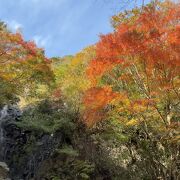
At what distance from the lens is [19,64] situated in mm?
16641

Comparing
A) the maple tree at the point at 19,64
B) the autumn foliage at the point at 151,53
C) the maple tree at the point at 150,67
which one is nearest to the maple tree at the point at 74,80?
the maple tree at the point at 19,64

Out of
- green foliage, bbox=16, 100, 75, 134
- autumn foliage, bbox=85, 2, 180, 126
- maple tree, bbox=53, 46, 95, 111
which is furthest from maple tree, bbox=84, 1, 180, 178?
maple tree, bbox=53, 46, 95, 111

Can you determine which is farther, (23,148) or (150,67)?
(23,148)

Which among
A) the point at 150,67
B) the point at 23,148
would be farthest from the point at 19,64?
the point at 150,67

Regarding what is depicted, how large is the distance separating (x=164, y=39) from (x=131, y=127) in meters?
6.39

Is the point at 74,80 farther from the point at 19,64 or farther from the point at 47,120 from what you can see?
the point at 19,64

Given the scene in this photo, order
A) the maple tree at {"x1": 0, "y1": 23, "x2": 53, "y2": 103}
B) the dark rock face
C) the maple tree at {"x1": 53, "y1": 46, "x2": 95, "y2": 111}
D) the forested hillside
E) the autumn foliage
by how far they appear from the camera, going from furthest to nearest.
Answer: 1. the maple tree at {"x1": 53, "y1": 46, "x2": 95, "y2": 111}
2. the dark rock face
3. the maple tree at {"x1": 0, "y1": 23, "x2": 53, "y2": 103}
4. the forested hillside
5. the autumn foliage

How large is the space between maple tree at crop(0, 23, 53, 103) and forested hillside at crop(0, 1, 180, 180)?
0.17 ft

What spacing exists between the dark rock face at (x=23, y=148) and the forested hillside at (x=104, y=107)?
2.2 inches

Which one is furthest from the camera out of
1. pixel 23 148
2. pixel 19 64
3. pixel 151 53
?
pixel 23 148

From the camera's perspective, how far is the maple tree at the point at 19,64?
16.3 metres

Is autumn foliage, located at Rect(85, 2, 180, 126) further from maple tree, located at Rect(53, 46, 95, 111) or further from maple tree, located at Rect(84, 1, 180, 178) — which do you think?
maple tree, located at Rect(53, 46, 95, 111)

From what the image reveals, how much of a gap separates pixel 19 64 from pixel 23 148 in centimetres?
476

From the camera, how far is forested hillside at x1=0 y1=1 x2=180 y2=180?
12.5 m
